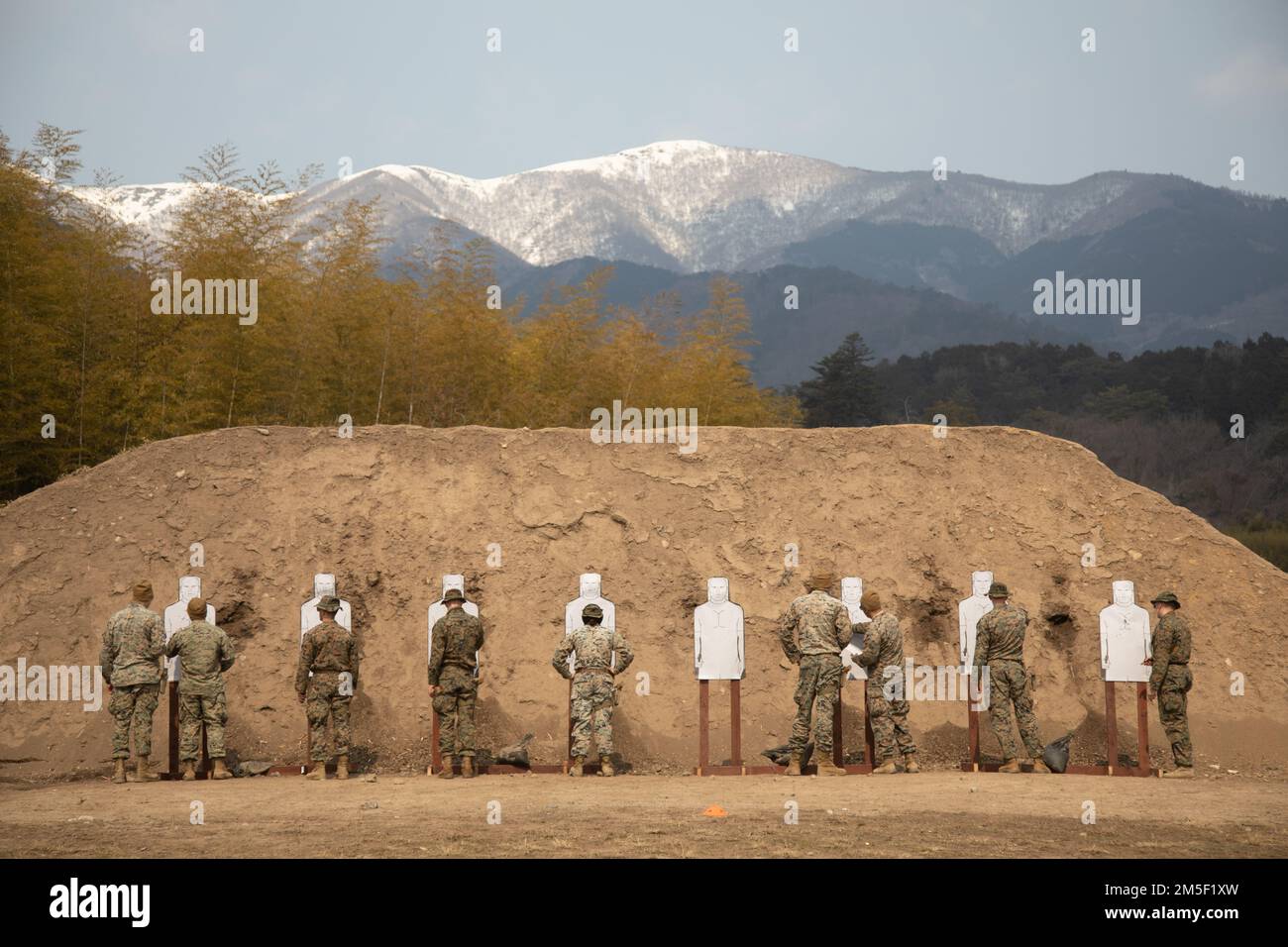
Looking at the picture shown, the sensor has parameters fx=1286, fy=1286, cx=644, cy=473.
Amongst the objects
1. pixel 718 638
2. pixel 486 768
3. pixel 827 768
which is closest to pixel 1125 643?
pixel 827 768

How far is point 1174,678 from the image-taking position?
13852mm

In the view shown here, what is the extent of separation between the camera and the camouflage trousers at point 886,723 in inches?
544

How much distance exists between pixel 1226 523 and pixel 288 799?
4589cm

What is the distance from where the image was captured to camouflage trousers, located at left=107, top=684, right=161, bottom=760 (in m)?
13.6

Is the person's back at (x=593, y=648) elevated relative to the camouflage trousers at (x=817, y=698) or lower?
elevated

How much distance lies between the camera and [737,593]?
16922 millimetres

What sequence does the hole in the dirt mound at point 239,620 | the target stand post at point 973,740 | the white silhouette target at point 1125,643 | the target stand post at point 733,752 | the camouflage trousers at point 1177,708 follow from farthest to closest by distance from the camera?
1. the hole in the dirt mound at point 239,620
2. the white silhouette target at point 1125,643
3. the target stand post at point 973,740
4. the target stand post at point 733,752
5. the camouflage trousers at point 1177,708

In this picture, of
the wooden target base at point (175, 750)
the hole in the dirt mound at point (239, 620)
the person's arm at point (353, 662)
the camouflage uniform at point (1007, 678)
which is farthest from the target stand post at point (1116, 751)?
the hole in the dirt mound at point (239, 620)

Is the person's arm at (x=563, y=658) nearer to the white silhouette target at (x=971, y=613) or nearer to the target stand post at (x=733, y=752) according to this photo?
the target stand post at (x=733, y=752)

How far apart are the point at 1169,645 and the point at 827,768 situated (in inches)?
155

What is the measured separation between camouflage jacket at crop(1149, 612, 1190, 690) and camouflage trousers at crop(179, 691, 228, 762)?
10.1m

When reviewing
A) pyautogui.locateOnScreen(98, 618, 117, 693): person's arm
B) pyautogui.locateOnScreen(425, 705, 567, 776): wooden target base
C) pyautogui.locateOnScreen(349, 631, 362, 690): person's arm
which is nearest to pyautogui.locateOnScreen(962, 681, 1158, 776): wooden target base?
pyautogui.locateOnScreen(425, 705, 567, 776): wooden target base

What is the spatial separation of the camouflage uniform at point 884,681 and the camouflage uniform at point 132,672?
755 cm

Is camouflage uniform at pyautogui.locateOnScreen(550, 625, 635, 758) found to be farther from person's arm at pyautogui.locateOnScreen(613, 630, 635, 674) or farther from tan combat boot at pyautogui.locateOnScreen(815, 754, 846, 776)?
tan combat boot at pyautogui.locateOnScreen(815, 754, 846, 776)
